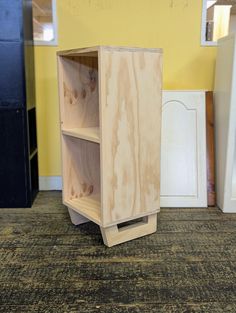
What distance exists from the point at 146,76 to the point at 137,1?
0.84 meters

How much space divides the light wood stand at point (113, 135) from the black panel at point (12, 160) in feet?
1.12

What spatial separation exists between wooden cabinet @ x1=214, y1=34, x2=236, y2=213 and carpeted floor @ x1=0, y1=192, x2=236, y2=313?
0.53 feet

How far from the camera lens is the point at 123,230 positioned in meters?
1.66

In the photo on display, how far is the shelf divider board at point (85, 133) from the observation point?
156 cm

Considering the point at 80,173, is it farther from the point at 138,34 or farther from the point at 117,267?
the point at 138,34

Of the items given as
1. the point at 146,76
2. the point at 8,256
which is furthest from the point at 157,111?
the point at 8,256

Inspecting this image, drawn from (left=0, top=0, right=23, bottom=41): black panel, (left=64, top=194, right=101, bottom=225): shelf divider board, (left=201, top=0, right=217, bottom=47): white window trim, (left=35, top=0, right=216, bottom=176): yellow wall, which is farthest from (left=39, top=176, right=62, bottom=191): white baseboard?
(left=201, top=0, right=217, bottom=47): white window trim

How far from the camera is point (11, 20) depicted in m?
1.89

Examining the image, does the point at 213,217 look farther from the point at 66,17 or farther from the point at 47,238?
the point at 66,17

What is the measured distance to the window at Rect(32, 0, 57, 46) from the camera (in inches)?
86.2

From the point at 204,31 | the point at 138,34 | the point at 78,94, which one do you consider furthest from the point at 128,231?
the point at 204,31

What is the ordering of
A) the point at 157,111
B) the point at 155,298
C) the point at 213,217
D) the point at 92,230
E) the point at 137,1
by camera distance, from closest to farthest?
the point at 155,298 → the point at 157,111 → the point at 92,230 → the point at 213,217 → the point at 137,1

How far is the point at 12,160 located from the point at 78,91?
58cm

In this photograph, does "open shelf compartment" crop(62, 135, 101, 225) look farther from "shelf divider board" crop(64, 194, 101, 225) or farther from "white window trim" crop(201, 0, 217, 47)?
"white window trim" crop(201, 0, 217, 47)
